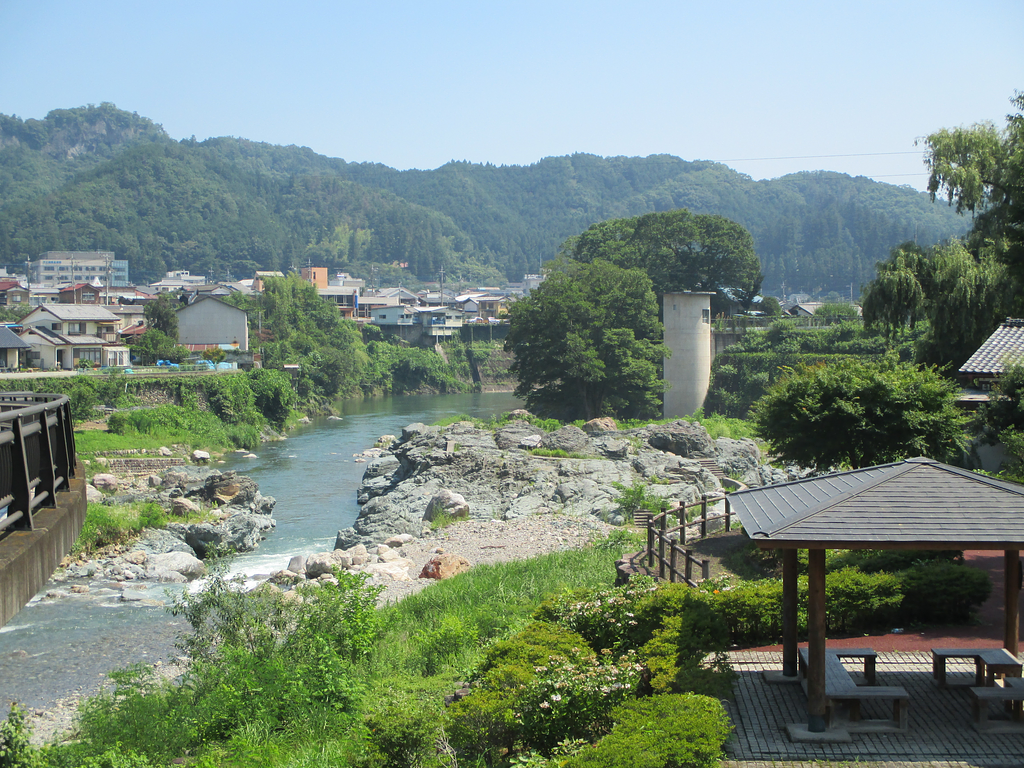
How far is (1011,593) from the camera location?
26.0ft

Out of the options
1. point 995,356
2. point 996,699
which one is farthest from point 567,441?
point 996,699

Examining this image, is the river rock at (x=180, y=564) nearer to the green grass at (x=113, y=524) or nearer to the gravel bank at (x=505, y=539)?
the green grass at (x=113, y=524)

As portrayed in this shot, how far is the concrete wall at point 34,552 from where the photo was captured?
578cm

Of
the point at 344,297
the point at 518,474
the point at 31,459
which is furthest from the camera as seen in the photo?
the point at 344,297

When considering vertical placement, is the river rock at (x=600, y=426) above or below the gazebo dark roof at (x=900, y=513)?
below

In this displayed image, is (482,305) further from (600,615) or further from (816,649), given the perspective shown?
(816,649)

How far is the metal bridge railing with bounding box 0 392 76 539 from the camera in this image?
631cm

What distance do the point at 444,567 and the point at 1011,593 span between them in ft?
41.3

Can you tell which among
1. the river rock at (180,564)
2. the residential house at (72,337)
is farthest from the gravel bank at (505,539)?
the residential house at (72,337)

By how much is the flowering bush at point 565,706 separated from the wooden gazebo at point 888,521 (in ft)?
5.69

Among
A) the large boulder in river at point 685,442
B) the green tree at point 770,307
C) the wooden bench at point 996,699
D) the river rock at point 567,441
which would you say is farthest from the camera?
the green tree at point 770,307

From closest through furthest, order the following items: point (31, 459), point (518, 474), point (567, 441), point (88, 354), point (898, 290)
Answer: point (31, 459) < point (898, 290) < point (518, 474) < point (567, 441) < point (88, 354)

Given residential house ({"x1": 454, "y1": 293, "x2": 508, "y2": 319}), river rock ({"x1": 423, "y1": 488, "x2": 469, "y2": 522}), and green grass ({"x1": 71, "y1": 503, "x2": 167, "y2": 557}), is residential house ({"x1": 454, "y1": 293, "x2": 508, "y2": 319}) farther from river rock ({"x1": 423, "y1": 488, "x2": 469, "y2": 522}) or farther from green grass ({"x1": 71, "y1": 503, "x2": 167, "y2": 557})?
green grass ({"x1": 71, "y1": 503, "x2": 167, "y2": 557})

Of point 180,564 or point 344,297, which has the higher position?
point 344,297
